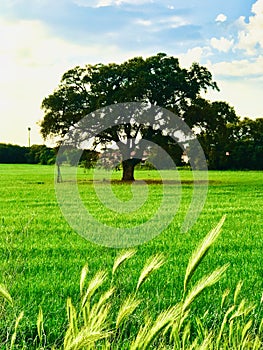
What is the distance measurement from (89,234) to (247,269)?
3.19 m

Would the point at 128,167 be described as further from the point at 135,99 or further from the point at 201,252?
the point at 201,252

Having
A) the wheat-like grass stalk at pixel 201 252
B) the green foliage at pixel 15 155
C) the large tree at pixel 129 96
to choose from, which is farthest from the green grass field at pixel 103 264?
the green foliage at pixel 15 155

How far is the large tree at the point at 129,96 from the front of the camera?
92.4 ft

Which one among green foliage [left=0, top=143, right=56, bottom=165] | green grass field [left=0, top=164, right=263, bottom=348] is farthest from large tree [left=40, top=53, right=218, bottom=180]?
green foliage [left=0, top=143, right=56, bottom=165]

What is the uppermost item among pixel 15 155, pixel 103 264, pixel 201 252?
pixel 15 155

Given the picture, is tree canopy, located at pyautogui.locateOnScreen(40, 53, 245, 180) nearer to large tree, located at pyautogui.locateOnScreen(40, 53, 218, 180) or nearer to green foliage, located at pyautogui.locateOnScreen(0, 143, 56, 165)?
large tree, located at pyautogui.locateOnScreen(40, 53, 218, 180)

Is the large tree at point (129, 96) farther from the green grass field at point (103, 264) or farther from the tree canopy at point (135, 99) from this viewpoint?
the green grass field at point (103, 264)

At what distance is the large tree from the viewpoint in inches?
1109

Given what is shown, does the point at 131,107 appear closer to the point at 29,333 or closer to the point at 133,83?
the point at 133,83

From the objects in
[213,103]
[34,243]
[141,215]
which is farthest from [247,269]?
[213,103]

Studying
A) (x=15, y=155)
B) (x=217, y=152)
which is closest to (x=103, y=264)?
(x=217, y=152)

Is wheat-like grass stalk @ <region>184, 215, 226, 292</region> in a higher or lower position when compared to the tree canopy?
lower

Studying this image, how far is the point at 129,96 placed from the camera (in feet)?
90.0

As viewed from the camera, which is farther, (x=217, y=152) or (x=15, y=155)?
(x=15, y=155)
